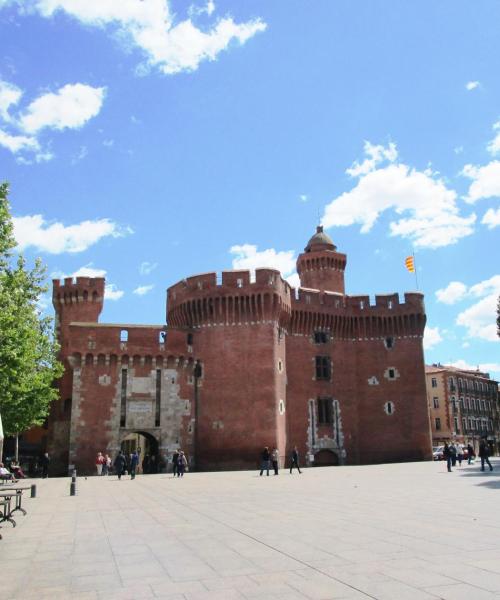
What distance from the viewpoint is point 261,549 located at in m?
9.24

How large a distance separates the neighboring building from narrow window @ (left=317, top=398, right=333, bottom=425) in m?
27.7

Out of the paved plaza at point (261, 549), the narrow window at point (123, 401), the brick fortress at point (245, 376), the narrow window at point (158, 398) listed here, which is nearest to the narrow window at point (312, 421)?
the brick fortress at point (245, 376)

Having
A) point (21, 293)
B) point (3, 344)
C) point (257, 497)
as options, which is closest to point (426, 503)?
point (257, 497)

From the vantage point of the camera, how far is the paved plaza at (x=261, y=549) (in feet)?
22.8

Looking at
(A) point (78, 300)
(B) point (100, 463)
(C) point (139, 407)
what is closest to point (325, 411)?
(C) point (139, 407)

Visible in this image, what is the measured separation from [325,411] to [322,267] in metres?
14.2

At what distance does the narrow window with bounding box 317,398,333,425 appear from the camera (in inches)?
1773

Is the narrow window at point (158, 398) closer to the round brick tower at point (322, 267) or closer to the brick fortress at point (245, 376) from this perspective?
the brick fortress at point (245, 376)

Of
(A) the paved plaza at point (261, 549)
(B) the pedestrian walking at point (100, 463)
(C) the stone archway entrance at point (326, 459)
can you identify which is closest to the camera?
(A) the paved plaza at point (261, 549)

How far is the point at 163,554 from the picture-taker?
911 centimetres

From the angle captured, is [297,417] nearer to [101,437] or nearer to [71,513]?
[101,437]

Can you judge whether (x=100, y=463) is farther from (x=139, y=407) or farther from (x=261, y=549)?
(x=261, y=549)

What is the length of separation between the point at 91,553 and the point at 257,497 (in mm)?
9310

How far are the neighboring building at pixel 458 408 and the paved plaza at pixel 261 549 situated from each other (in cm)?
5493
